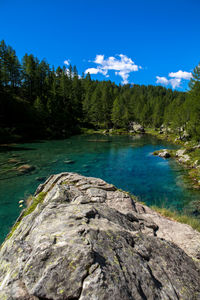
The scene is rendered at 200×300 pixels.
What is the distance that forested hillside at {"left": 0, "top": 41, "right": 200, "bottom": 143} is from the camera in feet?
182

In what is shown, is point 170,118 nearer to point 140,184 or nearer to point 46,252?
point 140,184

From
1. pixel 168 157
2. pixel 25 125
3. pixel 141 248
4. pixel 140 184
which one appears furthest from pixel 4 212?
pixel 25 125

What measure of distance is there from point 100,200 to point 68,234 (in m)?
4.32

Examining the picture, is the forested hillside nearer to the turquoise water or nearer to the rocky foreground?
the turquoise water

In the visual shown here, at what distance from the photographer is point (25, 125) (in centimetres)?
5800

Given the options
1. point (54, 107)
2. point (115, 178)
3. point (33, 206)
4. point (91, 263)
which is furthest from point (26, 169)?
point (54, 107)

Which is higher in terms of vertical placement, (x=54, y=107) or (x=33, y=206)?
(x=54, y=107)

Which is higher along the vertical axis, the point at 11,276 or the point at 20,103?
the point at 20,103

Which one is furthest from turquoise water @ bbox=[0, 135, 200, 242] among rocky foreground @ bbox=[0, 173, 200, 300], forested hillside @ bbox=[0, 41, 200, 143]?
forested hillside @ bbox=[0, 41, 200, 143]

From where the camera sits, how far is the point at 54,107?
7556cm

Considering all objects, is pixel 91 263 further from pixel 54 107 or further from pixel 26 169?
pixel 54 107

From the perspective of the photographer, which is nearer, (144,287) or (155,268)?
(144,287)

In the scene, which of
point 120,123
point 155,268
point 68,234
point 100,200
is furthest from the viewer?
point 120,123

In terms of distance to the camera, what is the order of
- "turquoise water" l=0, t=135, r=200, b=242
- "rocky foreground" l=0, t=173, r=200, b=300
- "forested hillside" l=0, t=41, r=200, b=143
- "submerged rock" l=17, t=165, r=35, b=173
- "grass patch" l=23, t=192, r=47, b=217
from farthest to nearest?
"forested hillside" l=0, t=41, r=200, b=143, "submerged rock" l=17, t=165, r=35, b=173, "turquoise water" l=0, t=135, r=200, b=242, "grass patch" l=23, t=192, r=47, b=217, "rocky foreground" l=0, t=173, r=200, b=300
